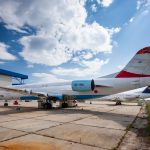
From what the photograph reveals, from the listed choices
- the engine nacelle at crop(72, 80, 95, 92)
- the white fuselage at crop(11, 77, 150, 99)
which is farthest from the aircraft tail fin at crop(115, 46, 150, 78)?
the engine nacelle at crop(72, 80, 95, 92)

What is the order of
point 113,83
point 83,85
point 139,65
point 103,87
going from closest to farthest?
point 139,65 → point 113,83 → point 103,87 → point 83,85

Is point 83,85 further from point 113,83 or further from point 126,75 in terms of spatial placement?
point 126,75

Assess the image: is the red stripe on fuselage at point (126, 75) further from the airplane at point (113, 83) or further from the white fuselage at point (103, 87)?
the white fuselage at point (103, 87)

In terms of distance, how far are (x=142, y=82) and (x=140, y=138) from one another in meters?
10.2

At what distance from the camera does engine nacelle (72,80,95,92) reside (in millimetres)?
20062

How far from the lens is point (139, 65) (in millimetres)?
17109

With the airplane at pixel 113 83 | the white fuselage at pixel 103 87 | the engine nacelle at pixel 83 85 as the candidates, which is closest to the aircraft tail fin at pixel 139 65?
the airplane at pixel 113 83

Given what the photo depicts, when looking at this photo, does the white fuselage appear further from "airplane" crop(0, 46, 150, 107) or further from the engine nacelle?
the engine nacelle

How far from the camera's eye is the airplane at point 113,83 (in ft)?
55.6

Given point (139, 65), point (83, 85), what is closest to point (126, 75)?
point (139, 65)

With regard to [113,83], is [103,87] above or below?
below

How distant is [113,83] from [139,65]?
11.0ft

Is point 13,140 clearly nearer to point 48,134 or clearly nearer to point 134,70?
point 48,134

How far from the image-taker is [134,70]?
57.3 ft
